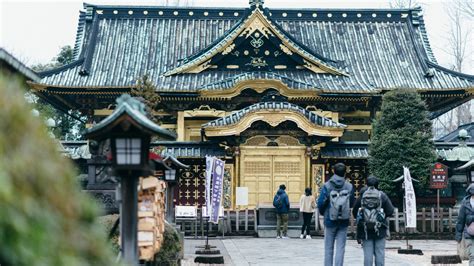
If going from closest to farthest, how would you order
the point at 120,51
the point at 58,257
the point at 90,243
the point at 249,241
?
1. the point at 58,257
2. the point at 90,243
3. the point at 249,241
4. the point at 120,51

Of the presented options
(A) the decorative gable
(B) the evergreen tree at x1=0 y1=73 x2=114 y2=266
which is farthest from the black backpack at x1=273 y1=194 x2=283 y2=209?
(B) the evergreen tree at x1=0 y1=73 x2=114 y2=266

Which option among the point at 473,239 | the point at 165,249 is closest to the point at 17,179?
the point at 165,249

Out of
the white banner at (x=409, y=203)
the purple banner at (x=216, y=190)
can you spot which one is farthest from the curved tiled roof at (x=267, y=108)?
the white banner at (x=409, y=203)

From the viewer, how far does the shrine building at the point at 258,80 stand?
27.8 m

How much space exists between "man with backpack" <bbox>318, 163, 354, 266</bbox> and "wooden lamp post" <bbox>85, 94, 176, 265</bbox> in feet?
14.9

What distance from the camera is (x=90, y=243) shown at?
2.25m

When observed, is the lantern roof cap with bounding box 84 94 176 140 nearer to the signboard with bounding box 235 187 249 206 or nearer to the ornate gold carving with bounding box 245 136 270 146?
the signboard with bounding box 235 187 249 206

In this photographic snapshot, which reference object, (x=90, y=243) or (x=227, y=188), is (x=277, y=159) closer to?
(x=227, y=188)

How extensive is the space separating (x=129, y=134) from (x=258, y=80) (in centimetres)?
2289

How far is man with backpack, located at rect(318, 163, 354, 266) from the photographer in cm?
1177

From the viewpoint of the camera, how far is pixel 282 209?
23.9 m

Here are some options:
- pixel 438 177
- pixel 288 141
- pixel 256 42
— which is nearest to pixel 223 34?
pixel 256 42

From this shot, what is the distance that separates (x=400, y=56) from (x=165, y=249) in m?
25.7

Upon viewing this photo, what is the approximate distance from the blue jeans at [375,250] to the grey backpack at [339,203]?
63 centimetres
